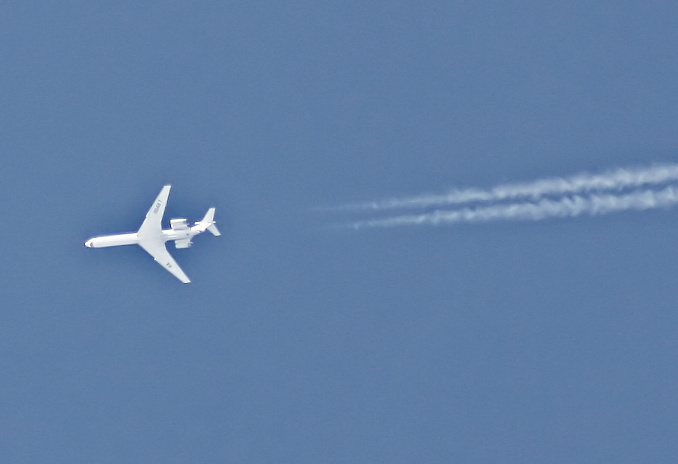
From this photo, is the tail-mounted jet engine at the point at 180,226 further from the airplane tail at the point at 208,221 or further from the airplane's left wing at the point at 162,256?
the airplane's left wing at the point at 162,256

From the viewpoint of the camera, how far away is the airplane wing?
3744cm

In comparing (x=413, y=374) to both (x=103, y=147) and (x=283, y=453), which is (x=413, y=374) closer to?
(x=283, y=453)

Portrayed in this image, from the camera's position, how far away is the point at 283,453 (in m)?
39.2

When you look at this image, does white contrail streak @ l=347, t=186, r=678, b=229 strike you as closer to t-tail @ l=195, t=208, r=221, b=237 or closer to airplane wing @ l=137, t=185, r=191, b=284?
t-tail @ l=195, t=208, r=221, b=237

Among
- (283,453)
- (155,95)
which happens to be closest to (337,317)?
(283,453)

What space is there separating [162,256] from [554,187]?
1902 cm

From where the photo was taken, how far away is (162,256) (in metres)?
38.1

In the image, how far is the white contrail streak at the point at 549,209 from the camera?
37250mm

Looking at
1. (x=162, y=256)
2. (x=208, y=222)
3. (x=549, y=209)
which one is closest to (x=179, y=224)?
(x=208, y=222)

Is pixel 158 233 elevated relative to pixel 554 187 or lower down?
lower down

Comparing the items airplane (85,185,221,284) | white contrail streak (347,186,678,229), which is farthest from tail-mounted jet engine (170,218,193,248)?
white contrail streak (347,186,678,229)

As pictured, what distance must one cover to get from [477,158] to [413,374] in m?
11.1

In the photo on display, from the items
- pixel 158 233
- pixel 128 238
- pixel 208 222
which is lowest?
pixel 128 238

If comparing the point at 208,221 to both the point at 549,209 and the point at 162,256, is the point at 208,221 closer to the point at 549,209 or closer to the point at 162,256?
the point at 162,256
